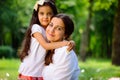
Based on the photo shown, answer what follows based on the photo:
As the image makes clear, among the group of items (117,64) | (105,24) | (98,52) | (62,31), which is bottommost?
(98,52)

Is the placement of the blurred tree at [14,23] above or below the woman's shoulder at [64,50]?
below

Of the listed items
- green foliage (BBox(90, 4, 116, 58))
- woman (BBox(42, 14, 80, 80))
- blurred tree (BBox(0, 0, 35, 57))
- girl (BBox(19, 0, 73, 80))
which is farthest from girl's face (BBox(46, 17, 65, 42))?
green foliage (BBox(90, 4, 116, 58))

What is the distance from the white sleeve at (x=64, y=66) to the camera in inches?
184

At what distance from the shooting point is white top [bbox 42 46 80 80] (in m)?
4.67

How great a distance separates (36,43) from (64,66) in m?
0.89

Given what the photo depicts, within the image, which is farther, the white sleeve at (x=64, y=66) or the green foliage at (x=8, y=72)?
the green foliage at (x=8, y=72)

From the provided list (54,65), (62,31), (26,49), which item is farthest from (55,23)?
(26,49)

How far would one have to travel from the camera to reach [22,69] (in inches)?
224

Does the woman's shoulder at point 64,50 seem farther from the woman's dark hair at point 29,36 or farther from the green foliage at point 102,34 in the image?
the green foliage at point 102,34

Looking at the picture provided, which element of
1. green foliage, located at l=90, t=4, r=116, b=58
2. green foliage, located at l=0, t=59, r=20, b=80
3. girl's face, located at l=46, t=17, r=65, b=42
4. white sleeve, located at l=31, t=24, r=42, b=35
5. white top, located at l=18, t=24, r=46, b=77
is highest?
girl's face, located at l=46, t=17, r=65, b=42

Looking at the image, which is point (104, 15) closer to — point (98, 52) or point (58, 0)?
point (98, 52)

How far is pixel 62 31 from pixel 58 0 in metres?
11.6

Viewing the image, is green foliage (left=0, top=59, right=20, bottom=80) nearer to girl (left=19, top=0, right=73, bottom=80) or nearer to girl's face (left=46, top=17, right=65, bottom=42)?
girl (left=19, top=0, right=73, bottom=80)

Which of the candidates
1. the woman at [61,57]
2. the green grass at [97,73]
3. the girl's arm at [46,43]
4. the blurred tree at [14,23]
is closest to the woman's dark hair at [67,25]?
the woman at [61,57]
